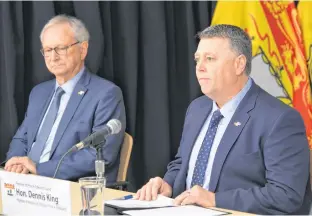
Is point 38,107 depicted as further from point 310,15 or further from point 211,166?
point 310,15

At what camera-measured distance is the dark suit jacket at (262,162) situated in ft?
7.36

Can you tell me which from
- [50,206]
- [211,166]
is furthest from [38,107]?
[50,206]

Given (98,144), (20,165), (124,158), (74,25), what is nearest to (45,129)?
(20,165)

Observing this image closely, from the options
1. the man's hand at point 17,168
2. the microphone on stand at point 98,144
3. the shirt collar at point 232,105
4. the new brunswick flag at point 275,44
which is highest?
the new brunswick flag at point 275,44

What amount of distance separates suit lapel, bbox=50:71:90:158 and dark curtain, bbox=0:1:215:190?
1.65 ft

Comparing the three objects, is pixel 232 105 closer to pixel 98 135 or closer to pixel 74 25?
pixel 98 135

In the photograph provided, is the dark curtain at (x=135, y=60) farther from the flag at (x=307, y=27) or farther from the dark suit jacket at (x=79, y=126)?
the flag at (x=307, y=27)

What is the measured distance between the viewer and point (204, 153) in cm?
258

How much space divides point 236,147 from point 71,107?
4.43 ft

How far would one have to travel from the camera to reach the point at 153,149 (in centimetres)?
434

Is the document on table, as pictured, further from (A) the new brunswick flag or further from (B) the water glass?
(A) the new brunswick flag

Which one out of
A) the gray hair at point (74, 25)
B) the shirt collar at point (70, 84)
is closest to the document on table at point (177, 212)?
the shirt collar at point (70, 84)

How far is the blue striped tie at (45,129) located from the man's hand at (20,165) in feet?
0.99

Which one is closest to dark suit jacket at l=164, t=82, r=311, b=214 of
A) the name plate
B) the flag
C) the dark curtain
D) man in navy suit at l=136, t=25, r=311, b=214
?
man in navy suit at l=136, t=25, r=311, b=214
